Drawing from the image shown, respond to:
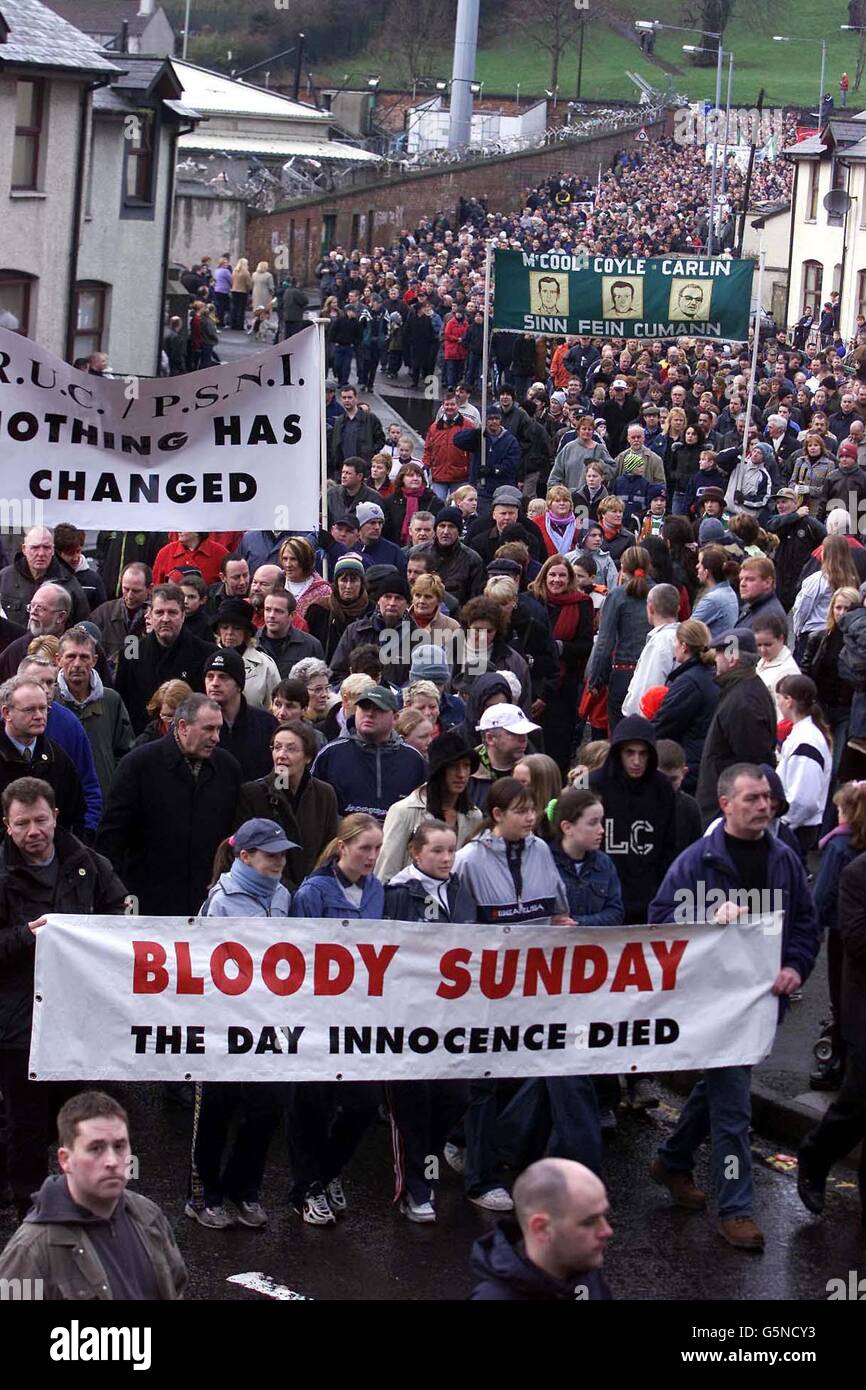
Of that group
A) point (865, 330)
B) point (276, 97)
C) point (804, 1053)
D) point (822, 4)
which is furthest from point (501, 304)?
point (822, 4)

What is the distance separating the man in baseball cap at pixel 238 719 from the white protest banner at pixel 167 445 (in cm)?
276

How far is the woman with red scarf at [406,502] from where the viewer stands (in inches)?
697

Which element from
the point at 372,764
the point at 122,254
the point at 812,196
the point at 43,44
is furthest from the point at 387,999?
the point at 812,196

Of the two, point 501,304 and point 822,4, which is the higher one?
point 822,4

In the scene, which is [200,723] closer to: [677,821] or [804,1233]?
[677,821]

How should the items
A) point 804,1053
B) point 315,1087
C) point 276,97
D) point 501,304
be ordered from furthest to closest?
point 276,97, point 501,304, point 804,1053, point 315,1087

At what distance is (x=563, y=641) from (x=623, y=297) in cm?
A: 807

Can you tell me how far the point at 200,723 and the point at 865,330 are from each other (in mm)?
43992

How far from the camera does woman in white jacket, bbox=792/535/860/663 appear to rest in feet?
44.6

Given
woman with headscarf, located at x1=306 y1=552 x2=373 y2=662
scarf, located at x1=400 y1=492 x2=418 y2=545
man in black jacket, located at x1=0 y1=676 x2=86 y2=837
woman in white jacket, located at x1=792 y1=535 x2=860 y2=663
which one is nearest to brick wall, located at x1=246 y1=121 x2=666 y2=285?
scarf, located at x1=400 y1=492 x2=418 y2=545

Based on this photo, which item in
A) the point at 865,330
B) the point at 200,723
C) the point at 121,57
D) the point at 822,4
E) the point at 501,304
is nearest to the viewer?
the point at 200,723

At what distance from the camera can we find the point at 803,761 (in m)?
10.5

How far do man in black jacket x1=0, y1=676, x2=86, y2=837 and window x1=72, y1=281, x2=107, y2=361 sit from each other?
26.4 meters

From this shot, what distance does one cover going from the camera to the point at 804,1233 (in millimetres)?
8281
